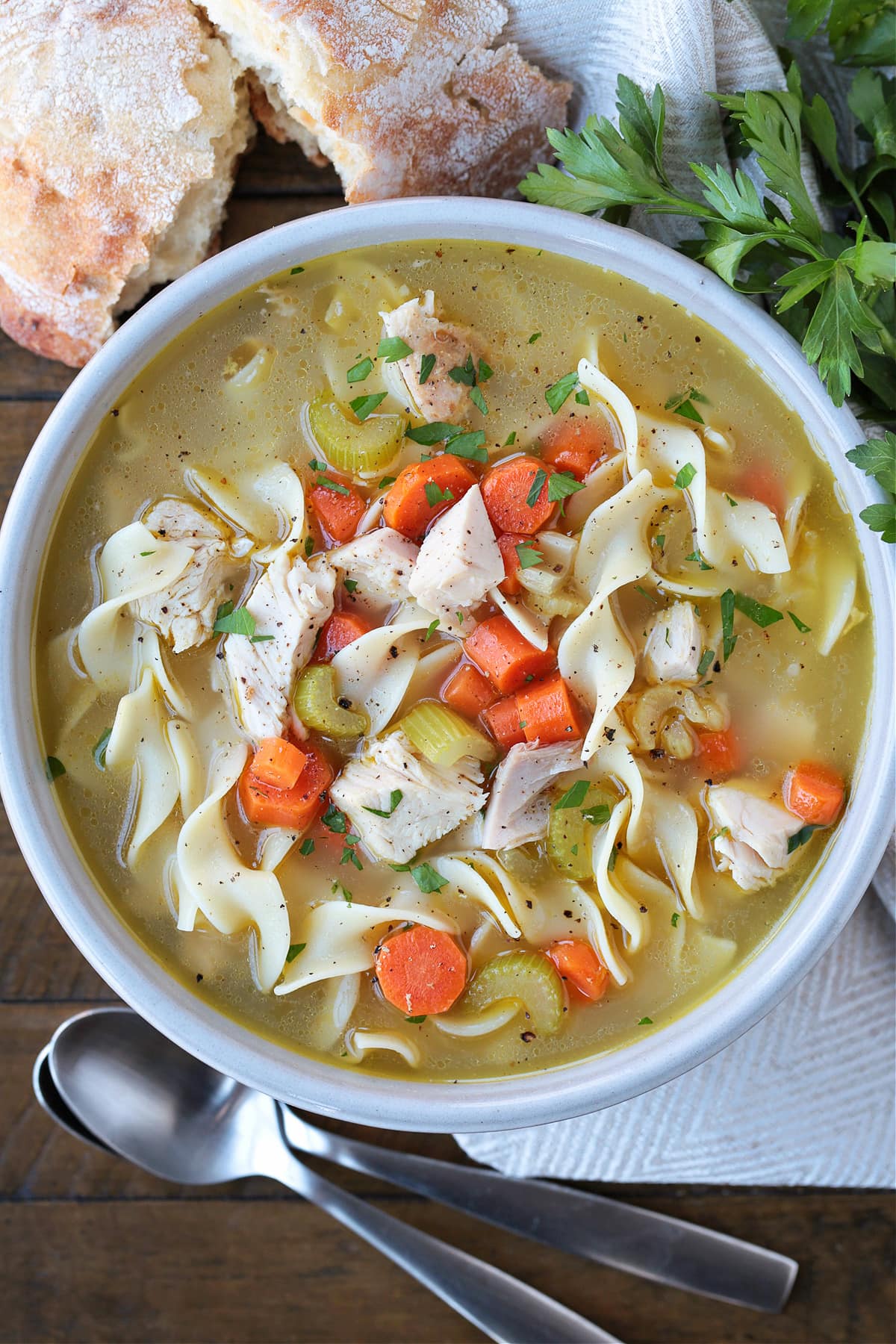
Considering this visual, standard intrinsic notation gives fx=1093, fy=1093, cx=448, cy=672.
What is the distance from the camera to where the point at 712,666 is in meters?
3.08

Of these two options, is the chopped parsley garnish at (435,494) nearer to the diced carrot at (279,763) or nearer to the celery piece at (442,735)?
the celery piece at (442,735)

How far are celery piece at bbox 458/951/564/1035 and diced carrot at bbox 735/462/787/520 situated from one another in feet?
4.70

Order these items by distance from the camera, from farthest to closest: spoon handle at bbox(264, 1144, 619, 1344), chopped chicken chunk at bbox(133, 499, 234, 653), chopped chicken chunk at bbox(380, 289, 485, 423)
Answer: spoon handle at bbox(264, 1144, 619, 1344)
chopped chicken chunk at bbox(133, 499, 234, 653)
chopped chicken chunk at bbox(380, 289, 485, 423)

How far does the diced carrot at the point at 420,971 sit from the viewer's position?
9.97 ft

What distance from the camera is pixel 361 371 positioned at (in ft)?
9.96

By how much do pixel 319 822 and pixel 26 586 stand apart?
1042mm

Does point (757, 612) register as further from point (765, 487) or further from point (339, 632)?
point (339, 632)

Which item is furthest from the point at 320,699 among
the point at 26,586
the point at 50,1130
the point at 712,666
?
the point at 50,1130

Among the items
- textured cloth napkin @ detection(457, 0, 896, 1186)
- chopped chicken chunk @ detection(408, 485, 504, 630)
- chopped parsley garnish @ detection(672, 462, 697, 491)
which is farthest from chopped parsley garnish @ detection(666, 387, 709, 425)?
textured cloth napkin @ detection(457, 0, 896, 1186)

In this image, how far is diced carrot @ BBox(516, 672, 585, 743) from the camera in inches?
121

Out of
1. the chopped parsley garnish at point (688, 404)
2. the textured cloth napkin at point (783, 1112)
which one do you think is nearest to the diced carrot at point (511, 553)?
the chopped parsley garnish at point (688, 404)

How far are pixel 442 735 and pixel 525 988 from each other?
74cm

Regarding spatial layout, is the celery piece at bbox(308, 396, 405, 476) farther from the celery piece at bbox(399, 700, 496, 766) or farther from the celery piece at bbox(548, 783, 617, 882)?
the celery piece at bbox(548, 783, 617, 882)

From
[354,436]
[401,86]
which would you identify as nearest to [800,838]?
[354,436]
